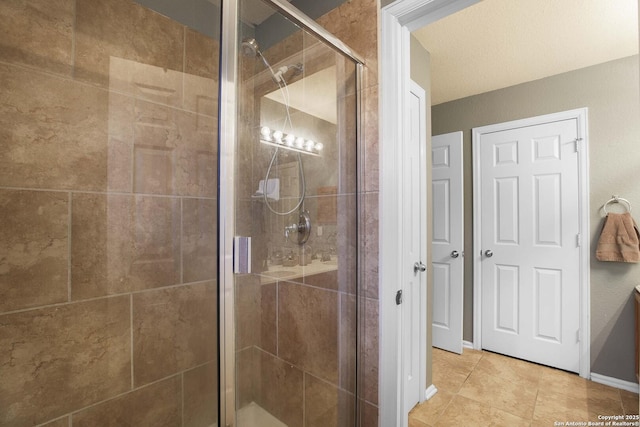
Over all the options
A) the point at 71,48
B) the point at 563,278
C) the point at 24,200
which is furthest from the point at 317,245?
the point at 563,278

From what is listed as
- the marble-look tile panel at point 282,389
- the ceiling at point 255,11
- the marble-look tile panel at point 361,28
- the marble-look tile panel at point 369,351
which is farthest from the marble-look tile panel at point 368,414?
the ceiling at point 255,11

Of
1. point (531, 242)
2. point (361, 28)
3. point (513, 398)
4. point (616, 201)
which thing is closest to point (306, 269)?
point (361, 28)

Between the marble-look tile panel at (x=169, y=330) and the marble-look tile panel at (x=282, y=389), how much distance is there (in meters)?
0.30

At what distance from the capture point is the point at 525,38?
6.49 ft

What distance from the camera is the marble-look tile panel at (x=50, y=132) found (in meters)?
1.03

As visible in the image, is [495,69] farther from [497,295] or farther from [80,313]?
[80,313]

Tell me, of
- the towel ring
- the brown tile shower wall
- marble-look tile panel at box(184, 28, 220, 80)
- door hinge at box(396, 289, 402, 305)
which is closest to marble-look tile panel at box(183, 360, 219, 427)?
the brown tile shower wall

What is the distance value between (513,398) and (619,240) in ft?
4.65

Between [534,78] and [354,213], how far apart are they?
2.48 metres

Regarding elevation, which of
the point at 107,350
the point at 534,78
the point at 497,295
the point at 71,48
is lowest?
the point at 497,295

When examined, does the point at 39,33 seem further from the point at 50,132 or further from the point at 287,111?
the point at 287,111

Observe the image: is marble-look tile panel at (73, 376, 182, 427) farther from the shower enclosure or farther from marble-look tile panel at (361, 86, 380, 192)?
marble-look tile panel at (361, 86, 380, 192)

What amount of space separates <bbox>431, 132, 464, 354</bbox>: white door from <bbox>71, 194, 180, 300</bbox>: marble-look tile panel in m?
2.30

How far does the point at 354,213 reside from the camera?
1.29 m
